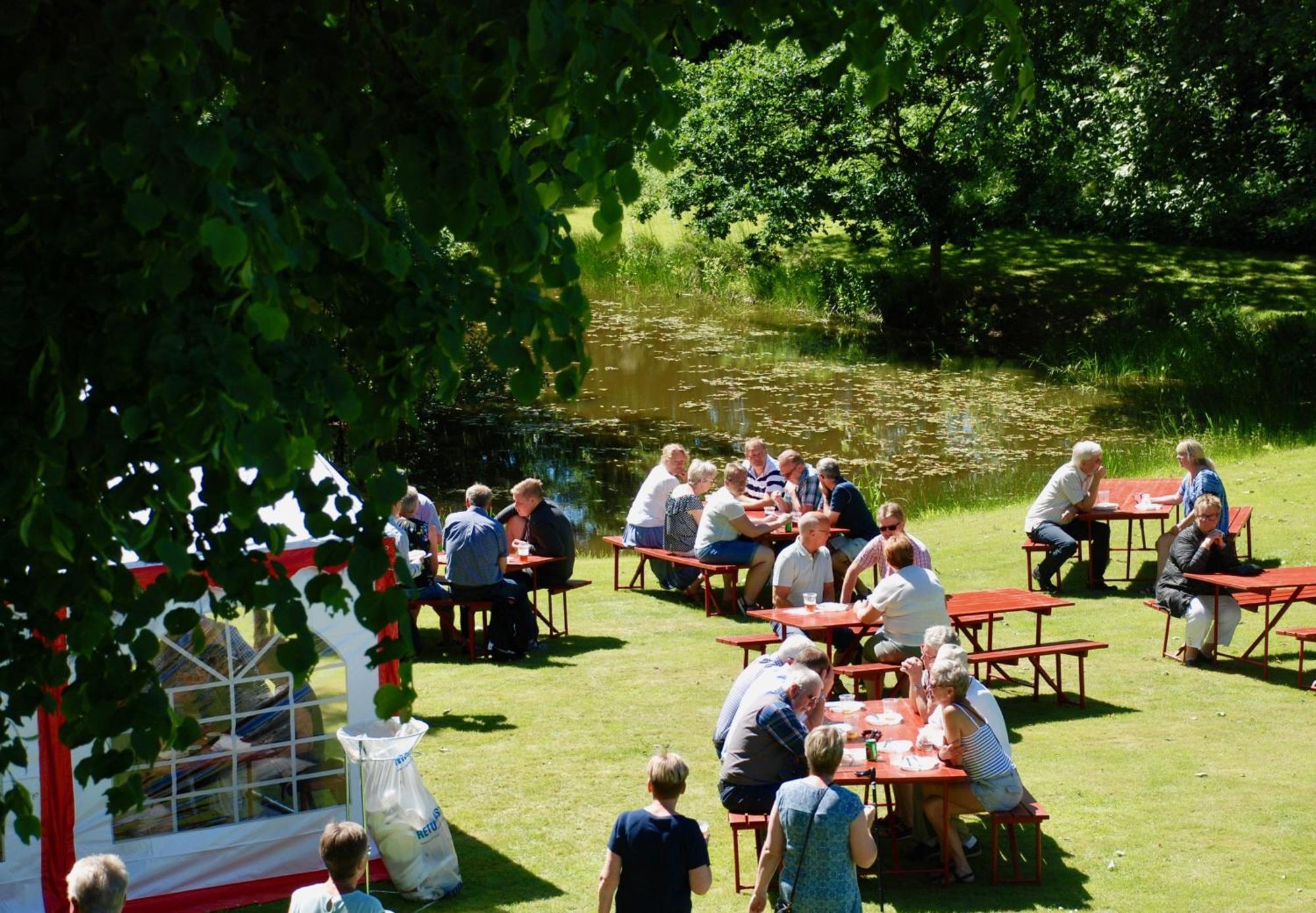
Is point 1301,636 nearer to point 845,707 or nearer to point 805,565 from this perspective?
point 805,565

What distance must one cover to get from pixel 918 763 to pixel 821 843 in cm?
167

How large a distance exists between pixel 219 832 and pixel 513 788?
1993 mm

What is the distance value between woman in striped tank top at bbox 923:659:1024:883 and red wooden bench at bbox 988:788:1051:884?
4 cm

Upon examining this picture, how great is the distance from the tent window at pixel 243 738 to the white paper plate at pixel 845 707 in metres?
2.70

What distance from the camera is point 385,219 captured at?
10.1ft

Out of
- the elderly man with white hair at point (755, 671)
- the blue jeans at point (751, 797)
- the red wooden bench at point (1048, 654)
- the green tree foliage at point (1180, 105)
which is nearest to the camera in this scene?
the blue jeans at point (751, 797)

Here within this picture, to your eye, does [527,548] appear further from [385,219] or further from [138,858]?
[385,219]

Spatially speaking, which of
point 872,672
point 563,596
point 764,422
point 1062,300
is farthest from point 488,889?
point 1062,300

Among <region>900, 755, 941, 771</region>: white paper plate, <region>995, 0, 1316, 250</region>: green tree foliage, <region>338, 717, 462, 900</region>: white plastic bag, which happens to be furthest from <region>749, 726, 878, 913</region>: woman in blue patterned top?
<region>995, 0, 1316, 250</region>: green tree foliage

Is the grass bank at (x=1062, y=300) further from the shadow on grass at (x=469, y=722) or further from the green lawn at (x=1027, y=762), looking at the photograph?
the shadow on grass at (x=469, y=722)

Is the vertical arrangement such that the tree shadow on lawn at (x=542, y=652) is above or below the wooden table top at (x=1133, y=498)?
below

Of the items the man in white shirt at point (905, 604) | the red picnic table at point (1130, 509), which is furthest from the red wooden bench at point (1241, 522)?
the man in white shirt at point (905, 604)

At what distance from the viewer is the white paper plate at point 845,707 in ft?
28.0

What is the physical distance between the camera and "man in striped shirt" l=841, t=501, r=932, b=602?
10.6 metres
